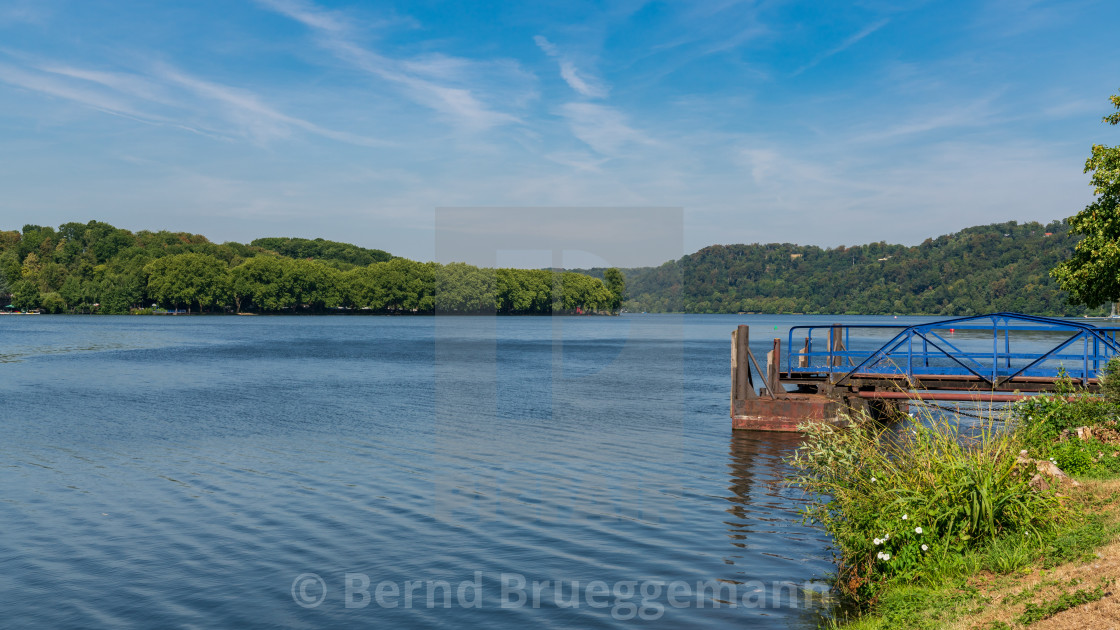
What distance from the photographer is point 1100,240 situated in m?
22.0

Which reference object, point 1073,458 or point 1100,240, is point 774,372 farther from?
point 1073,458

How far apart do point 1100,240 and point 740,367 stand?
35.5 feet

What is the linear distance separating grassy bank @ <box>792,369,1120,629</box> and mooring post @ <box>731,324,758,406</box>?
1318 cm

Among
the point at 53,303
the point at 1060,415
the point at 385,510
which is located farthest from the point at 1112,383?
the point at 53,303

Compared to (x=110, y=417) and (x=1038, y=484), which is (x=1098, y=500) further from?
(x=110, y=417)

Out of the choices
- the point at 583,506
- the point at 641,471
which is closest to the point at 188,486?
the point at 583,506

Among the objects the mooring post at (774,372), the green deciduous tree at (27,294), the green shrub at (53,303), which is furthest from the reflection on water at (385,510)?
the green deciduous tree at (27,294)

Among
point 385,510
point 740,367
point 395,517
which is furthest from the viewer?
point 740,367

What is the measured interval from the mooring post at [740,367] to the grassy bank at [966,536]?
13179 millimetres

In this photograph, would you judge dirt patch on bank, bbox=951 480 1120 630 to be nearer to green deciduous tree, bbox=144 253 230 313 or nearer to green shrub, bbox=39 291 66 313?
green deciduous tree, bbox=144 253 230 313

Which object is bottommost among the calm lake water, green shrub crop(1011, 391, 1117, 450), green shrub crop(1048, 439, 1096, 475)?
the calm lake water

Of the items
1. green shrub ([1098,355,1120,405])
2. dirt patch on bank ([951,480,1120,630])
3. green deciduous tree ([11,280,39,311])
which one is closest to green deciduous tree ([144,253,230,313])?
green deciduous tree ([11,280,39,311])

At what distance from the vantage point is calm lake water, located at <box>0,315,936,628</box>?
11.3m

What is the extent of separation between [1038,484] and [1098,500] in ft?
3.93
